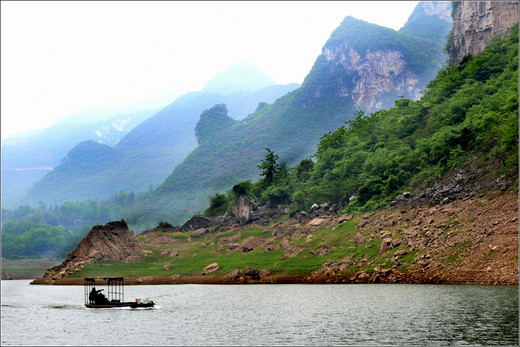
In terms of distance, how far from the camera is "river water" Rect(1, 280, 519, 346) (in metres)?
49.7

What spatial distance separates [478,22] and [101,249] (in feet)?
438

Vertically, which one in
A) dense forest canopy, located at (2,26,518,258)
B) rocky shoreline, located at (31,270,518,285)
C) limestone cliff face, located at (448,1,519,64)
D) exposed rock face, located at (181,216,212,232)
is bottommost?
rocky shoreline, located at (31,270,518,285)

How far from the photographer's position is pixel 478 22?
175875 mm

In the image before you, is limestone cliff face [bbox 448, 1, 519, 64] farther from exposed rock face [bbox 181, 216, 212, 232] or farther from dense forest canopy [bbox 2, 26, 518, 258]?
exposed rock face [bbox 181, 216, 212, 232]

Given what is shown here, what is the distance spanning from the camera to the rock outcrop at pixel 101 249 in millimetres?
159625

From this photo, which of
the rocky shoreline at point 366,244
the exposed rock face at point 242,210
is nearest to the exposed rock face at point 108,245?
the rocky shoreline at point 366,244

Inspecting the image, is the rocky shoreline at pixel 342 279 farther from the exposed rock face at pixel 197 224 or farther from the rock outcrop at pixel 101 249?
the exposed rock face at pixel 197 224

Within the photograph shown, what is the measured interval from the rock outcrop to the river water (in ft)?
224

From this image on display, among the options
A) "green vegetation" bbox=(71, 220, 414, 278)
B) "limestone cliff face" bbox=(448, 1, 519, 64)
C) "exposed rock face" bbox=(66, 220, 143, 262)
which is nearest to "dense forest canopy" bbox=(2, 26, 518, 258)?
"limestone cliff face" bbox=(448, 1, 519, 64)

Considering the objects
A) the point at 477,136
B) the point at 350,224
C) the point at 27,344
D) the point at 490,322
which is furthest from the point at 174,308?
the point at 477,136

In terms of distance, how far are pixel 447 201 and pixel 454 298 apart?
50311 millimetres

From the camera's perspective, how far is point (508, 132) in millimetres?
111250

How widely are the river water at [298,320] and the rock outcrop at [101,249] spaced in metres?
68.2

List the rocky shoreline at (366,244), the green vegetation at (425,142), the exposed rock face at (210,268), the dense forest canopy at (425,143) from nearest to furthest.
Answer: the rocky shoreline at (366,244), the dense forest canopy at (425,143), the green vegetation at (425,142), the exposed rock face at (210,268)
